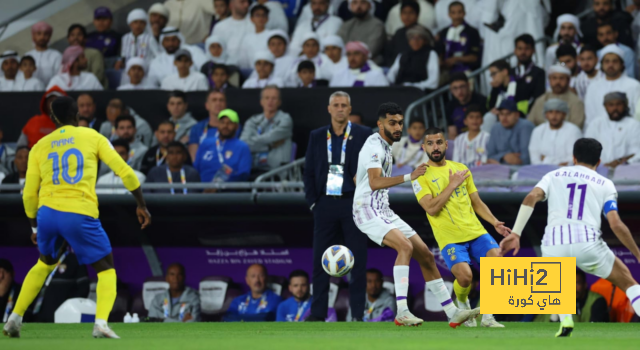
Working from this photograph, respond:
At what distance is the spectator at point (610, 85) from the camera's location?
493 inches

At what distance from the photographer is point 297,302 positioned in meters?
12.0

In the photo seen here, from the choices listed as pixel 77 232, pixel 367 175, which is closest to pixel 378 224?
pixel 367 175

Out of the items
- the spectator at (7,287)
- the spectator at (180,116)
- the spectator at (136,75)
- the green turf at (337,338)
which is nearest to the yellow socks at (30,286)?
the green turf at (337,338)

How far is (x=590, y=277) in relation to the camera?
12.3m

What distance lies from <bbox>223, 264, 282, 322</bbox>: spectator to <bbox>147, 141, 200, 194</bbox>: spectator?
143 cm

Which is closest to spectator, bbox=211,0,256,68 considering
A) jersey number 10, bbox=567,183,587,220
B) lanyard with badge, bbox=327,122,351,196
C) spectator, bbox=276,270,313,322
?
spectator, bbox=276,270,313,322

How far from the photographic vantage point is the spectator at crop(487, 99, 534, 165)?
12328mm

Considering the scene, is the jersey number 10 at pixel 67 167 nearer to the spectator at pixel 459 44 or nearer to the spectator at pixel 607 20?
the spectator at pixel 459 44

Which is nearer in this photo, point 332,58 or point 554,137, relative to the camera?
point 554,137

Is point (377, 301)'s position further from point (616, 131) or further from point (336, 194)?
point (616, 131)

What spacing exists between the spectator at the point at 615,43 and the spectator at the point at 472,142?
7.17 feet

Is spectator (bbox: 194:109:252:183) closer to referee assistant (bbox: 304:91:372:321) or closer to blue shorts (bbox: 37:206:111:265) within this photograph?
referee assistant (bbox: 304:91:372:321)

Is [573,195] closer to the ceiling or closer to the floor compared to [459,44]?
closer to the floor

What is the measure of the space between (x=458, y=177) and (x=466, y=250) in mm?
690
